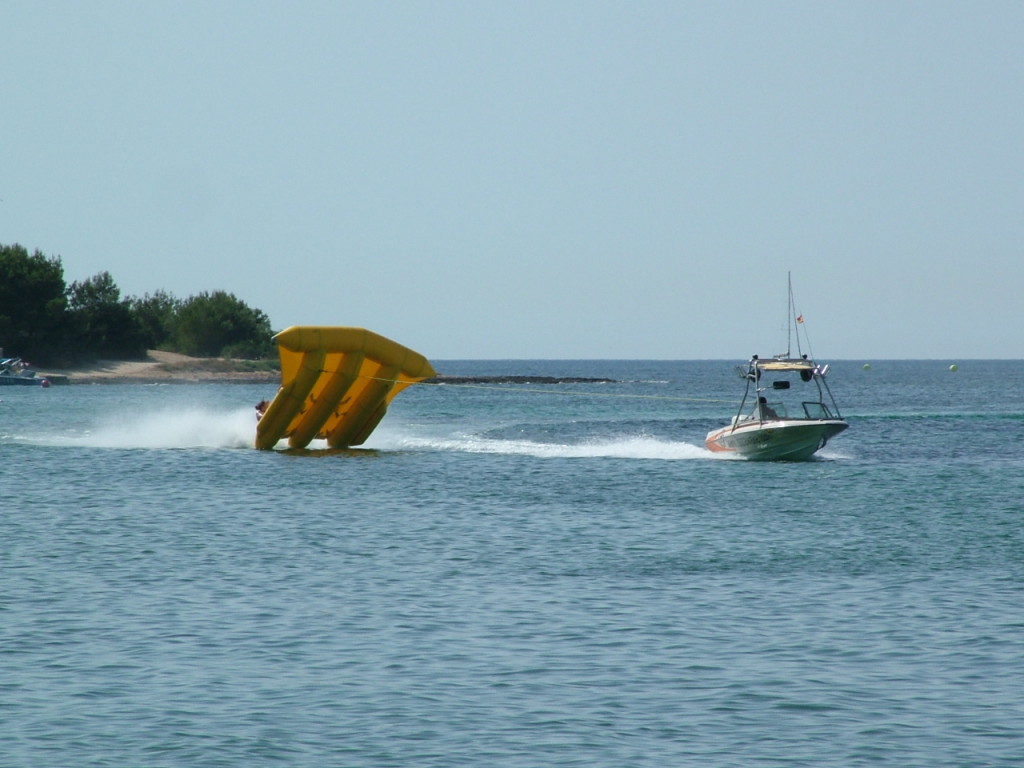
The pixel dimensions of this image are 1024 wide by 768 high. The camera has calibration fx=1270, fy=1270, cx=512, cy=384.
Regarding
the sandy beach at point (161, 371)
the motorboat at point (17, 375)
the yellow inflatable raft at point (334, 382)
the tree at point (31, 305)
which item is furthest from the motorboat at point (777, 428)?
the tree at point (31, 305)

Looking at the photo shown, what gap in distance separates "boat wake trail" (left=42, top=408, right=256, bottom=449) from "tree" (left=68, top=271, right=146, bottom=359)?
2693 inches

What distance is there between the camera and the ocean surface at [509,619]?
1041 cm

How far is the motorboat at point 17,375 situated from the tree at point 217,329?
115ft

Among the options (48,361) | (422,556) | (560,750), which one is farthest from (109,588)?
(48,361)

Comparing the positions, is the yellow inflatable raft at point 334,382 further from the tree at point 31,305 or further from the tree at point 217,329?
the tree at point 217,329

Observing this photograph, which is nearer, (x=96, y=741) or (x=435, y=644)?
(x=96, y=741)

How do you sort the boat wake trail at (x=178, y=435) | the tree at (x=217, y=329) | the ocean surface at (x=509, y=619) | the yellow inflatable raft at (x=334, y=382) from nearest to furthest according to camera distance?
1. the ocean surface at (x=509, y=619)
2. the yellow inflatable raft at (x=334, y=382)
3. the boat wake trail at (x=178, y=435)
4. the tree at (x=217, y=329)

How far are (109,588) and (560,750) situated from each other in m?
8.59

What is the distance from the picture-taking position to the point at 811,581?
17.6 meters

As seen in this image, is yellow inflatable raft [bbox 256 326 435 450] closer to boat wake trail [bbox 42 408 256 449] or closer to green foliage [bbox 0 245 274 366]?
boat wake trail [bbox 42 408 256 449]

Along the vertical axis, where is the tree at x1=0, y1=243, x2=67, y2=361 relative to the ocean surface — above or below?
above

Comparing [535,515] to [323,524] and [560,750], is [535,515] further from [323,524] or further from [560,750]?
[560,750]

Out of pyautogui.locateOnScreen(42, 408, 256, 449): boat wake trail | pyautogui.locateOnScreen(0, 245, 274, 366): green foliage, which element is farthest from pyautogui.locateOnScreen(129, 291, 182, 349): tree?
pyautogui.locateOnScreen(42, 408, 256, 449): boat wake trail

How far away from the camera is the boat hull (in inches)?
1351
